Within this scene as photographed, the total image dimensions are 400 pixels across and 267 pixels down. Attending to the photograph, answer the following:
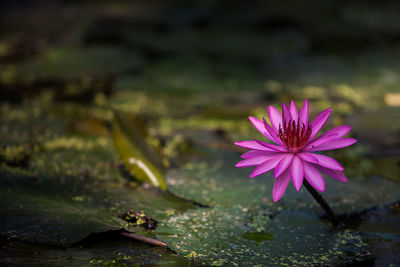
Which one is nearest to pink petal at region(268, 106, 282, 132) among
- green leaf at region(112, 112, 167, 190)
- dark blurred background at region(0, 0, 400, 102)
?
green leaf at region(112, 112, 167, 190)

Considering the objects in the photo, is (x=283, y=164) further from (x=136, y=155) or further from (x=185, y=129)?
(x=185, y=129)


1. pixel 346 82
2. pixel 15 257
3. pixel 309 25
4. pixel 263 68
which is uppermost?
pixel 309 25

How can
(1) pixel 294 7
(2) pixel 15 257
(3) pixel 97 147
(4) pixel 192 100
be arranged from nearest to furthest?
(2) pixel 15 257, (3) pixel 97 147, (4) pixel 192 100, (1) pixel 294 7

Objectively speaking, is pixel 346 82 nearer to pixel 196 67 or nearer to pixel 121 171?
pixel 196 67

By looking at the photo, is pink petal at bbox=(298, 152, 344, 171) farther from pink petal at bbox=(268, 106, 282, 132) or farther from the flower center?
pink petal at bbox=(268, 106, 282, 132)

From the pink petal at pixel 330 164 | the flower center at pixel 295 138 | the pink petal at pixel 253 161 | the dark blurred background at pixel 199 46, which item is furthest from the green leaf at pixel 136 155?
the dark blurred background at pixel 199 46

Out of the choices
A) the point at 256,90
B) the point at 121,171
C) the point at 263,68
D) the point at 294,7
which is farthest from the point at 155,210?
the point at 294,7
